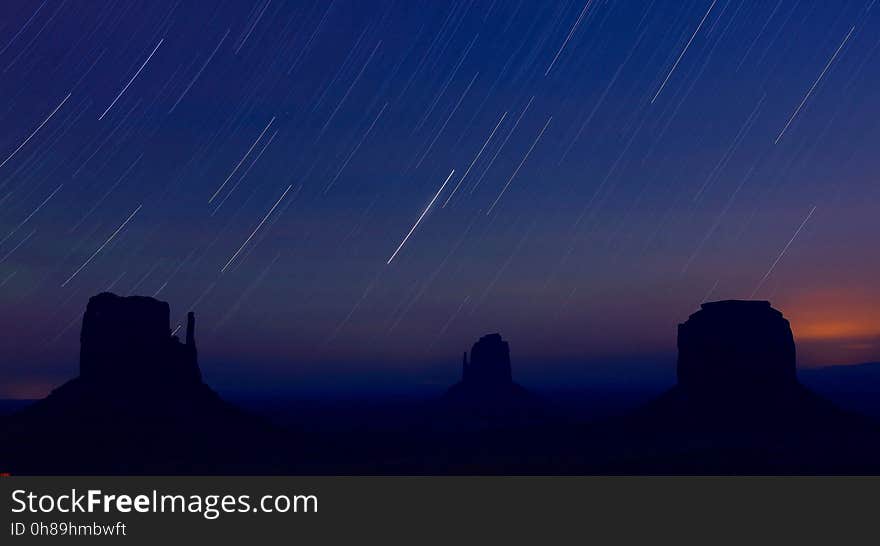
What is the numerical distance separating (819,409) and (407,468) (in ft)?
187

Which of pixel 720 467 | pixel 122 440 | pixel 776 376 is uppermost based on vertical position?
pixel 776 376

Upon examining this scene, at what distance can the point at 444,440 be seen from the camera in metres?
152

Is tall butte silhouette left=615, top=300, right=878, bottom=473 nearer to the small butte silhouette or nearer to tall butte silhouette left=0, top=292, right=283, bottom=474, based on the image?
the small butte silhouette

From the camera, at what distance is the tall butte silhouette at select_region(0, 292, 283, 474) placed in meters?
93.1

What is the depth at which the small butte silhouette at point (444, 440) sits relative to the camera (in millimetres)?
94000

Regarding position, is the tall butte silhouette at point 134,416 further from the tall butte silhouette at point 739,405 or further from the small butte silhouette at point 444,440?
the tall butte silhouette at point 739,405

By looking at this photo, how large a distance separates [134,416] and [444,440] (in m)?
59.6

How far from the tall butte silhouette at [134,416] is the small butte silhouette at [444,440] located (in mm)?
174

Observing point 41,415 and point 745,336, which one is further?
point 745,336

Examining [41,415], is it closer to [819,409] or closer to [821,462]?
[821,462]

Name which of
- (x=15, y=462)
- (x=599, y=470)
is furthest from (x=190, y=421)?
(x=599, y=470)

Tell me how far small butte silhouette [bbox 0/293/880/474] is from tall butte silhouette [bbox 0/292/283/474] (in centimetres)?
17

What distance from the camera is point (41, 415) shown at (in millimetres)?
100688

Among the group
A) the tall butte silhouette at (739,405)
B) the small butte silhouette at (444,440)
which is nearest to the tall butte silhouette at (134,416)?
the small butte silhouette at (444,440)
